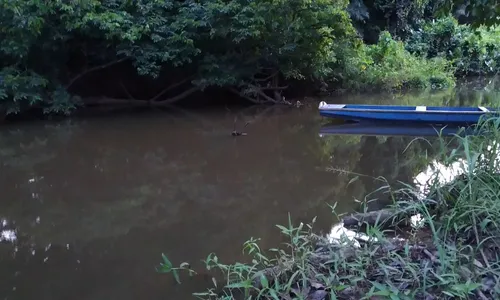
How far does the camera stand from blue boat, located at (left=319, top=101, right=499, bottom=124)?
6602 millimetres

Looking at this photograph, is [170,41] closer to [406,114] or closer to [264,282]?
[406,114]

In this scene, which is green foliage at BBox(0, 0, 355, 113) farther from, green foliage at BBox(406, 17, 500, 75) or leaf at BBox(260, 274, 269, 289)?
leaf at BBox(260, 274, 269, 289)

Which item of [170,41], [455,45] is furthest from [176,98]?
[455,45]

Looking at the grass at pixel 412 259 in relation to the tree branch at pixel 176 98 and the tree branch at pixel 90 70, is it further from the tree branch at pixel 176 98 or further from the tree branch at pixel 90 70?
the tree branch at pixel 176 98

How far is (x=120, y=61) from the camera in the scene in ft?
30.2

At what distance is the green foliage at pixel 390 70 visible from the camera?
10969mm

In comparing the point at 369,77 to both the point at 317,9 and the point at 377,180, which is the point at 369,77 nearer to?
the point at 317,9

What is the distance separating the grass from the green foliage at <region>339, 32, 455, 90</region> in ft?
25.6

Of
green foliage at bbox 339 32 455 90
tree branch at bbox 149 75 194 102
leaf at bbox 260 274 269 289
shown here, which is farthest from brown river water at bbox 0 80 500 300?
green foliage at bbox 339 32 455 90

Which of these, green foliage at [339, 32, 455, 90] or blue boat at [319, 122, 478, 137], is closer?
blue boat at [319, 122, 478, 137]

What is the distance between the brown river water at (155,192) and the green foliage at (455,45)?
8643 mm

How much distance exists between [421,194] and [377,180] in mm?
1418

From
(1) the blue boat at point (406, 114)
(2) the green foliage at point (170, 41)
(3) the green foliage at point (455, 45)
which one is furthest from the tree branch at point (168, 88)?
(3) the green foliage at point (455, 45)

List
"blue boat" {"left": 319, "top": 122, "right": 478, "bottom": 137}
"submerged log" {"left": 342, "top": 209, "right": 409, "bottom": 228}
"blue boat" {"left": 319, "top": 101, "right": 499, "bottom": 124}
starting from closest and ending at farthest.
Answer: "submerged log" {"left": 342, "top": 209, "right": 409, "bottom": 228}
"blue boat" {"left": 319, "top": 101, "right": 499, "bottom": 124}
"blue boat" {"left": 319, "top": 122, "right": 478, "bottom": 137}
